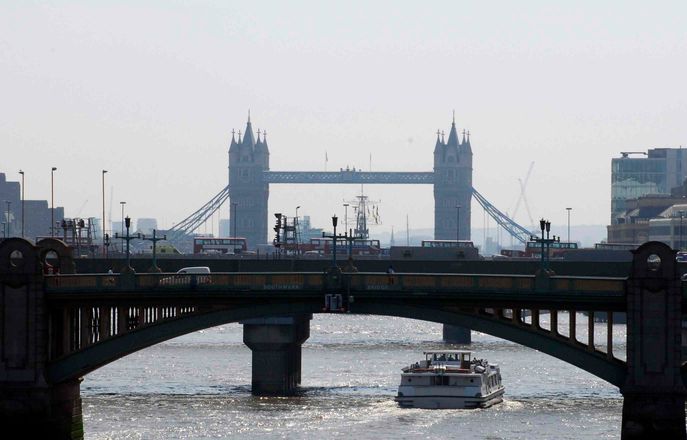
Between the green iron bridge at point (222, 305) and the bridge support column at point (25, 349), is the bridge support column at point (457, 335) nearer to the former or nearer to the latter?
the green iron bridge at point (222, 305)

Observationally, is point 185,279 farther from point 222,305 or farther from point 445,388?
point 445,388

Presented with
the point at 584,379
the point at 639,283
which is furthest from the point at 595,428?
the point at 584,379

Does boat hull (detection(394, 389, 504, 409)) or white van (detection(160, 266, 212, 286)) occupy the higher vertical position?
white van (detection(160, 266, 212, 286))

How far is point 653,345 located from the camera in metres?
87.9

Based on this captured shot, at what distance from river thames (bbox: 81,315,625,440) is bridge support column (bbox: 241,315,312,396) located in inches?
75.1

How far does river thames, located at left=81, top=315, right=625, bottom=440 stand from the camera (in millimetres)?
104438

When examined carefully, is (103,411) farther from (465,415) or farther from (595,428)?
(595,428)

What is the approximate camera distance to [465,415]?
376 feet

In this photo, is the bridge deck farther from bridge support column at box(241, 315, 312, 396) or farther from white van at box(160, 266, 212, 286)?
bridge support column at box(241, 315, 312, 396)

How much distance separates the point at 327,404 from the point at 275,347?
41.8 ft

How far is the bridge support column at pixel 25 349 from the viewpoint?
9300cm

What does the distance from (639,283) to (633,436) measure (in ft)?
22.3

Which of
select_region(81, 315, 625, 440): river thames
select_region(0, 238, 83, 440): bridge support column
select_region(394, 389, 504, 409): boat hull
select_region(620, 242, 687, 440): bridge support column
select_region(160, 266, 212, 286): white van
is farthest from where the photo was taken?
select_region(394, 389, 504, 409): boat hull

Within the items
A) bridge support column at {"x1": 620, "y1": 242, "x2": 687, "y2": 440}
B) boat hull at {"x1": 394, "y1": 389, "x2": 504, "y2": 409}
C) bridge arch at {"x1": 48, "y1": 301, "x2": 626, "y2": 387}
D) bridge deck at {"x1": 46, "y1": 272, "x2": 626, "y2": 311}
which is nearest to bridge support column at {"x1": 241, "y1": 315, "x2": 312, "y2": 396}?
boat hull at {"x1": 394, "y1": 389, "x2": 504, "y2": 409}
